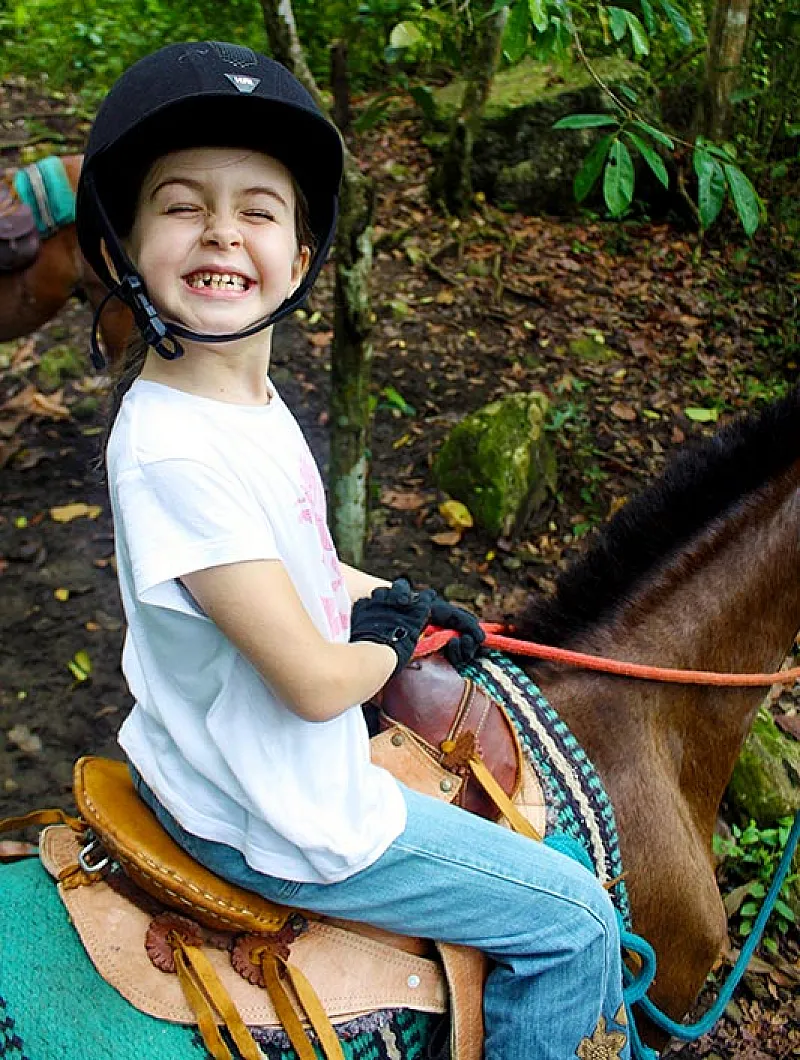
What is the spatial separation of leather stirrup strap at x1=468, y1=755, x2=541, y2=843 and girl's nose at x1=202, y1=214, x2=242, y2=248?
1.23 meters

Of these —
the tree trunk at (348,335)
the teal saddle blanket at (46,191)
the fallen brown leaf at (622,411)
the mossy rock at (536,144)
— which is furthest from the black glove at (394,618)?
the mossy rock at (536,144)

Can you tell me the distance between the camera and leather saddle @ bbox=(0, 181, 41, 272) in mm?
5078

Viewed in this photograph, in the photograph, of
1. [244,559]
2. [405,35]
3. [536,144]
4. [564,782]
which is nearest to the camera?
[244,559]

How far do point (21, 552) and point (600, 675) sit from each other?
12.5 ft

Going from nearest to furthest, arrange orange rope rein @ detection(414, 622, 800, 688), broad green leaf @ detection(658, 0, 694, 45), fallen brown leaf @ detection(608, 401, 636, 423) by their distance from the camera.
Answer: orange rope rein @ detection(414, 622, 800, 688)
broad green leaf @ detection(658, 0, 694, 45)
fallen brown leaf @ detection(608, 401, 636, 423)

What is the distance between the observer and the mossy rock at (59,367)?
255 inches

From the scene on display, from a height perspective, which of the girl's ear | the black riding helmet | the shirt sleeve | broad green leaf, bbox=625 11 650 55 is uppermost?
broad green leaf, bbox=625 11 650 55

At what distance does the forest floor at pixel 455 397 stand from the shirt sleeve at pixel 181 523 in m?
2.77

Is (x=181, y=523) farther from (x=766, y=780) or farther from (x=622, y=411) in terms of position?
(x=622, y=411)

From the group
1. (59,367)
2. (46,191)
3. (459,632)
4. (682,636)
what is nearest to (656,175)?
(682,636)

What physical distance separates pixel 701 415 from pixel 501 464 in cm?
184

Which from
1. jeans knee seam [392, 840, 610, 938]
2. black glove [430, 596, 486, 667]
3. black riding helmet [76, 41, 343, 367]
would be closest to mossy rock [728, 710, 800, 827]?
black glove [430, 596, 486, 667]

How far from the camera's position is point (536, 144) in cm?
820

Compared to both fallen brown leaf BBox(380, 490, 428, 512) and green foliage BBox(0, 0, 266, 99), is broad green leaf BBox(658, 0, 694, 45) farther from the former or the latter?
green foliage BBox(0, 0, 266, 99)
